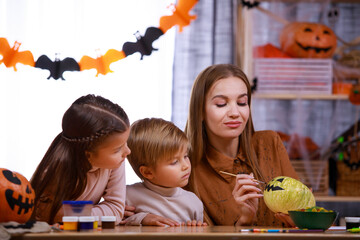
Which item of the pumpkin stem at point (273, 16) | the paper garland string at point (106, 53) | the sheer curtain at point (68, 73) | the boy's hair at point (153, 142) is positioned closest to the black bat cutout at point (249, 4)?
the pumpkin stem at point (273, 16)

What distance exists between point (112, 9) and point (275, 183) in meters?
1.90

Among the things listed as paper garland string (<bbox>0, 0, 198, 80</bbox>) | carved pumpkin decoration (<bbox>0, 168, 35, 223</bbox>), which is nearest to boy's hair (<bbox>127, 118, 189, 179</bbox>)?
carved pumpkin decoration (<bbox>0, 168, 35, 223</bbox>)

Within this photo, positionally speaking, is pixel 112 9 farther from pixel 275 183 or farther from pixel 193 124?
pixel 275 183

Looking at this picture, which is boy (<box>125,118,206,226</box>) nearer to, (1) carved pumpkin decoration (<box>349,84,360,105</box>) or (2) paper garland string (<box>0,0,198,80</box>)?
(2) paper garland string (<box>0,0,198,80</box>)

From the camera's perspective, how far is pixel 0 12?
3.16m

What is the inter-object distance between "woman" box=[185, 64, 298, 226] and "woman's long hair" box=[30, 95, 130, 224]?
52cm

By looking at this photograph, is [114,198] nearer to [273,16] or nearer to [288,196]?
[288,196]

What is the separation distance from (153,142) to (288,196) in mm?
493

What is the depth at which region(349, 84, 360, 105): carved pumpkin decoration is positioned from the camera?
2.99 meters

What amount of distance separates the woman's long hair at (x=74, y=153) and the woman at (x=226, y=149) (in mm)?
515

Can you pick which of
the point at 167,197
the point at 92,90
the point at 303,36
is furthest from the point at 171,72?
the point at 167,197

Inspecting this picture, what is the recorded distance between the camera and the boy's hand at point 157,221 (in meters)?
1.64

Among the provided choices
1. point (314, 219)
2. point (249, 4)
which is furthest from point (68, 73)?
point (314, 219)

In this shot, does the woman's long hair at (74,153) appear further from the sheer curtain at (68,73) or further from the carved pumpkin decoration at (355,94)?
the carved pumpkin decoration at (355,94)
